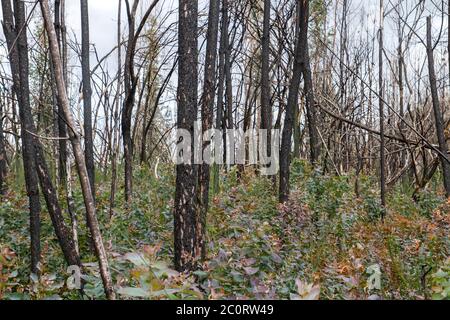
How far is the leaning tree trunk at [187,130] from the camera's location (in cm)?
382

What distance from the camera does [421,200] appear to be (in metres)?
7.34

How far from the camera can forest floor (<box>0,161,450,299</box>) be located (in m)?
2.43

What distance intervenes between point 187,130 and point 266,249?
1.10m

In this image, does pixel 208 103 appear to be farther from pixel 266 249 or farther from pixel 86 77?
pixel 266 249

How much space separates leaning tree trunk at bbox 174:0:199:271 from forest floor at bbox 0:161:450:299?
0.77 feet

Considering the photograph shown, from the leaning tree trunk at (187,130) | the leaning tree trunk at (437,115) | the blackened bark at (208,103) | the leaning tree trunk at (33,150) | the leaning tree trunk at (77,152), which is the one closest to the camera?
the leaning tree trunk at (77,152)

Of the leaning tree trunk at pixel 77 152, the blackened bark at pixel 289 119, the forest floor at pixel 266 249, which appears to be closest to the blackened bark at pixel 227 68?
the blackened bark at pixel 289 119

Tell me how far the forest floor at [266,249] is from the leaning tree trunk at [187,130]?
0.77ft

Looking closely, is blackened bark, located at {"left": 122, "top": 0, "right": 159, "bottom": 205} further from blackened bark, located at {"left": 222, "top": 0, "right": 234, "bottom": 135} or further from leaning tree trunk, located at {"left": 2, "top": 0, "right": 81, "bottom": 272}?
leaning tree trunk, located at {"left": 2, "top": 0, "right": 81, "bottom": 272}

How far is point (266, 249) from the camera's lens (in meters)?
3.25

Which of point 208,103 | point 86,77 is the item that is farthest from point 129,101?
point 208,103

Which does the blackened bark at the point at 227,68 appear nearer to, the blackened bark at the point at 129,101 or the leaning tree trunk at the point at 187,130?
the blackened bark at the point at 129,101
